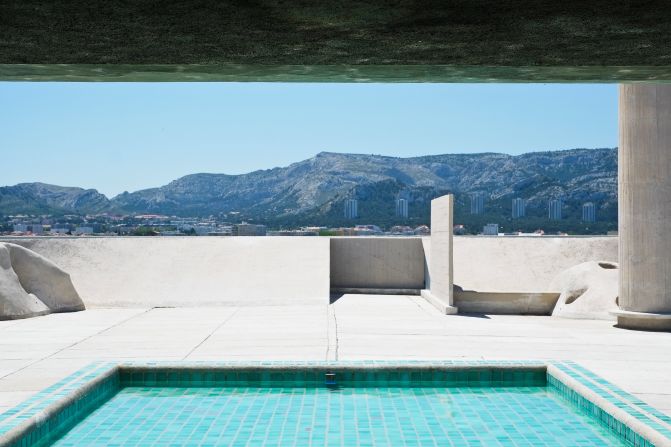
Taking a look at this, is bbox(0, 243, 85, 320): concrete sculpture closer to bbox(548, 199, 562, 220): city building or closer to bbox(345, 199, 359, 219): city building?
bbox(548, 199, 562, 220): city building

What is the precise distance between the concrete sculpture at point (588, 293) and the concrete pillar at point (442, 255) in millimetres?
1962

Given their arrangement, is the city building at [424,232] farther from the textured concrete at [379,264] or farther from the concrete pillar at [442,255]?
the concrete pillar at [442,255]

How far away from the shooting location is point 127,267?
53.4 ft

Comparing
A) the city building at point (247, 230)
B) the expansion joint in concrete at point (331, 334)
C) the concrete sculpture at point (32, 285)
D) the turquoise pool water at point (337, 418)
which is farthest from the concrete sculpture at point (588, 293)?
the city building at point (247, 230)

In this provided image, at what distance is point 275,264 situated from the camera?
16844 mm

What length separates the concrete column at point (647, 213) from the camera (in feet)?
34.4

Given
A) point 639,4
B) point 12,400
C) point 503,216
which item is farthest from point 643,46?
point 503,216

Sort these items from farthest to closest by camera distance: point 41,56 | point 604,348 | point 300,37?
point 604,348
point 41,56
point 300,37

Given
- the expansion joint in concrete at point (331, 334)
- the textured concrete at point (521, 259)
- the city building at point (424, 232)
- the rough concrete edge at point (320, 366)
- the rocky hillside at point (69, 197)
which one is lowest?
the expansion joint in concrete at point (331, 334)

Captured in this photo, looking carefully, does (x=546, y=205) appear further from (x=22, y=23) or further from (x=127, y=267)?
(x=22, y=23)

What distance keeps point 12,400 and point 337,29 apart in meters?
5.12

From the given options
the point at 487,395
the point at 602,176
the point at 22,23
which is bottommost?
the point at 487,395

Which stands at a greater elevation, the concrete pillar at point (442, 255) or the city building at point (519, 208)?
the city building at point (519, 208)

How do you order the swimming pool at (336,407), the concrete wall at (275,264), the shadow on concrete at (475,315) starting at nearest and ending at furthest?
the swimming pool at (336,407), the shadow on concrete at (475,315), the concrete wall at (275,264)
